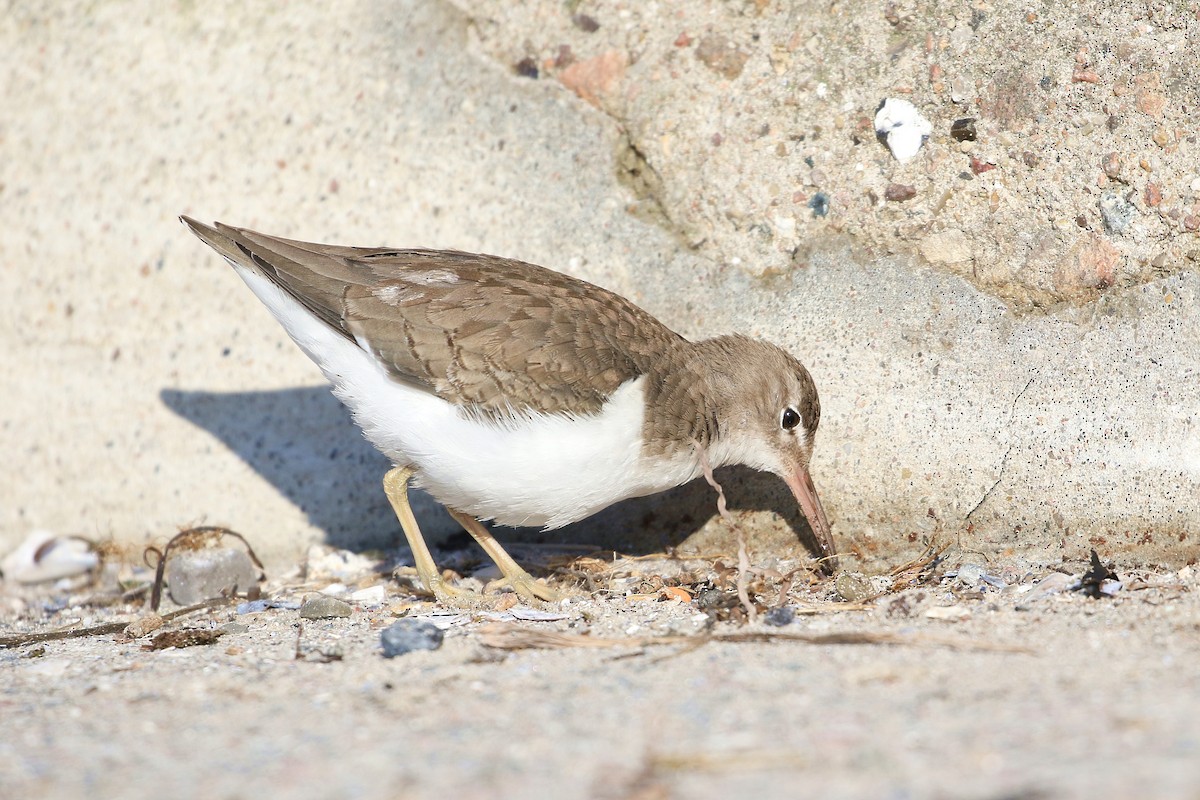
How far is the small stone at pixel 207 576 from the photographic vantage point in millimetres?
5566

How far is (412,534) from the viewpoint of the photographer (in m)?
5.42

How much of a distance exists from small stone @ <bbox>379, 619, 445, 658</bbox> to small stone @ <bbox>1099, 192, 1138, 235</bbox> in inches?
129

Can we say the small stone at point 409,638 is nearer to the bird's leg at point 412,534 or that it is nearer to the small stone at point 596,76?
the bird's leg at point 412,534

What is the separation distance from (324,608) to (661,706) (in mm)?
2162

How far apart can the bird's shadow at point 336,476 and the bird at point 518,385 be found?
2.03 feet

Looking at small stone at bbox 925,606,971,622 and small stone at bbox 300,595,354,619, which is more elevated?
small stone at bbox 925,606,971,622

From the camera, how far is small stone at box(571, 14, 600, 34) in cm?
593

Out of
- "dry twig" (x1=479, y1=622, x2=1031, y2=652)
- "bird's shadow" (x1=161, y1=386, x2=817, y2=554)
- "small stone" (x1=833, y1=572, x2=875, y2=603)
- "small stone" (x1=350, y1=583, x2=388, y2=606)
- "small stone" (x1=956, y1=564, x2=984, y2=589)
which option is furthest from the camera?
"bird's shadow" (x1=161, y1=386, x2=817, y2=554)

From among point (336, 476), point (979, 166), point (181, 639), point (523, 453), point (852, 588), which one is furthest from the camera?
point (336, 476)

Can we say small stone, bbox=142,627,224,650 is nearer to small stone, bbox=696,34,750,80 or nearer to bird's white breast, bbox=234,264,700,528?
bird's white breast, bbox=234,264,700,528

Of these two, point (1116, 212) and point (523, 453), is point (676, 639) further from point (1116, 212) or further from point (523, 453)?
Result: point (1116, 212)

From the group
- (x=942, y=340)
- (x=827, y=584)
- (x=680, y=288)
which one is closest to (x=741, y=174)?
(x=680, y=288)

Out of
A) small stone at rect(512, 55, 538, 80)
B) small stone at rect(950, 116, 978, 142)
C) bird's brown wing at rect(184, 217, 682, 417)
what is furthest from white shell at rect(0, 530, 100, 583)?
small stone at rect(950, 116, 978, 142)

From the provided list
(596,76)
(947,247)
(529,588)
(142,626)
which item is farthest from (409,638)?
(596,76)
